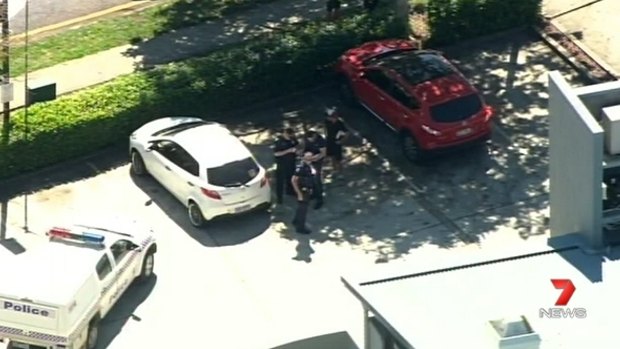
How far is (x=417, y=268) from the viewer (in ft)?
60.0

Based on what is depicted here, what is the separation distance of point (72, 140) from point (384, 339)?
45.4ft

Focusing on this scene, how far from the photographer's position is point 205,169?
27.6 metres

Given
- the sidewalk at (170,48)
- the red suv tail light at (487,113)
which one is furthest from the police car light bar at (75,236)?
the red suv tail light at (487,113)

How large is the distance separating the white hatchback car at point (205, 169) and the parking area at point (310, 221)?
567 millimetres

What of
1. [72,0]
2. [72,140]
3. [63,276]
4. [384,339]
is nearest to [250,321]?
[63,276]

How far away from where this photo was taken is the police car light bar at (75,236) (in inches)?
990

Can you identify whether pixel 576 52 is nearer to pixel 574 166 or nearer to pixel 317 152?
pixel 317 152

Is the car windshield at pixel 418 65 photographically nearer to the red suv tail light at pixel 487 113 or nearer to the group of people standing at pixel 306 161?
the red suv tail light at pixel 487 113

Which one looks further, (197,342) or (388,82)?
(388,82)

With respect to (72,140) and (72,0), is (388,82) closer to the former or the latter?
(72,140)

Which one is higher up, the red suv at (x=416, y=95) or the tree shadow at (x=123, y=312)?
the red suv at (x=416, y=95)

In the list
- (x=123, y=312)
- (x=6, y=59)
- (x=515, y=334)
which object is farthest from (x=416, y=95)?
(x=515, y=334)

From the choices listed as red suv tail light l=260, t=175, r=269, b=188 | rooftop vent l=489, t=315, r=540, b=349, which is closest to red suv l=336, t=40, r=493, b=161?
red suv tail light l=260, t=175, r=269, b=188

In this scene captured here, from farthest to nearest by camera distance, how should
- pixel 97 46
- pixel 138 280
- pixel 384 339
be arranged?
pixel 97 46, pixel 138 280, pixel 384 339
